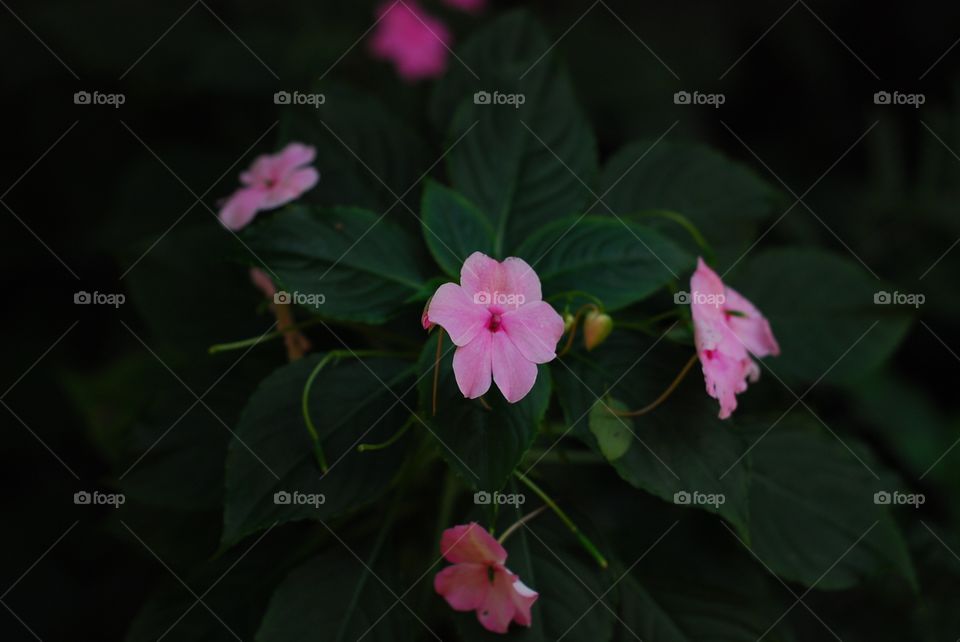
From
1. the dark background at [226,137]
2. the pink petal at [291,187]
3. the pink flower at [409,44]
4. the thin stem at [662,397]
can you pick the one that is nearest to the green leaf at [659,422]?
the thin stem at [662,397]

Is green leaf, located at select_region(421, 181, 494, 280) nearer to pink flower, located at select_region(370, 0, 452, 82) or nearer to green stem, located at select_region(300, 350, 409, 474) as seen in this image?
green stem, located at select_region(300, 350, 409, 474)

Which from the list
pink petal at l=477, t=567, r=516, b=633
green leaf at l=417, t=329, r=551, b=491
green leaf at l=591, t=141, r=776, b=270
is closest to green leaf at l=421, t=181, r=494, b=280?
green leaf at l=417, t=329, r=551, b=491

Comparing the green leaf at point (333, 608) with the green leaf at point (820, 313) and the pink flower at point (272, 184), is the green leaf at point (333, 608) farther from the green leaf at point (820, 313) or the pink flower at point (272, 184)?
the green leaf at point (820, 313)

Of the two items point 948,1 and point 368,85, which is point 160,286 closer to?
point 368,85

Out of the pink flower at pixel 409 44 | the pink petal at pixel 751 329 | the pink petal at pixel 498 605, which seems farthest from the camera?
the pink flower at pixel 409 44

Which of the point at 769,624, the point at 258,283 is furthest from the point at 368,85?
the point at 769,624

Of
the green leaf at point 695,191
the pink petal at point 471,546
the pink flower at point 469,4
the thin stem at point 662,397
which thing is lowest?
the pink petal at point 471,546

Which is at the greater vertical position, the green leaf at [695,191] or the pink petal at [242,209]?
the green leaf at [695,191]
